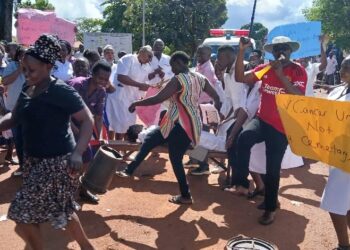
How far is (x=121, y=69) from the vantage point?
24.4 feet

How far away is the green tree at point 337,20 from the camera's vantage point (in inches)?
1268

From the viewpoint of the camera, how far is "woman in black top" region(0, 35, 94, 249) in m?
3.05

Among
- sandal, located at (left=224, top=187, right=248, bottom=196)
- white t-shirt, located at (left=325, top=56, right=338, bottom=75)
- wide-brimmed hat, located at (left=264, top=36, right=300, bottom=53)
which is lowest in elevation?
sandal, located at (left=224, top=187, right=248, bottom=196)

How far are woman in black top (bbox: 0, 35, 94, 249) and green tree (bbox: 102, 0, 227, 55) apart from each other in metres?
26.6

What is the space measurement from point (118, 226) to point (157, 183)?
1659 mm

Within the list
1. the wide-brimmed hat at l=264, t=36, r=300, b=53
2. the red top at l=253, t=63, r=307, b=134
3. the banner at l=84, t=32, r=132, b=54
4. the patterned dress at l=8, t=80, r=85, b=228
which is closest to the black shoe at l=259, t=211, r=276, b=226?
the red top at l=253, t=63, r=307, b=134

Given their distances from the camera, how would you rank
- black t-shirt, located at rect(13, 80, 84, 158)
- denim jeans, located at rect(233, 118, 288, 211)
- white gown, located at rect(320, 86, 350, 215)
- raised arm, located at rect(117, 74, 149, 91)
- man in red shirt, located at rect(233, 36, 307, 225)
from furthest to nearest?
raised arm, located at rect(117, 74, 149, 91) < denim jeans, located at rect(233, 118, 288, 211) < man in red shirt, located at rect(233, 36, 307, 225) < white gown, located at rect(320, 86, 350, 215) < black t-shirt, located at rect(13, 80, 84, 158)

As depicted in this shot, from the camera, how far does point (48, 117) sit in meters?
A: 3.07

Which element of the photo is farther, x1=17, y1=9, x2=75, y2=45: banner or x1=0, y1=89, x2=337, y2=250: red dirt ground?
x1=17, y1=9, x2=75, y2=45: banner

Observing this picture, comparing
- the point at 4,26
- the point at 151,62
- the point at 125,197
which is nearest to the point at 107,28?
the point at 4,26

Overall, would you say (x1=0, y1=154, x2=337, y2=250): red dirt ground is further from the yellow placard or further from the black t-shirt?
the black t-shirt

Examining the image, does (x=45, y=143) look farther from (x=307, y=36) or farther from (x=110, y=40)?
(x=110, y=40)

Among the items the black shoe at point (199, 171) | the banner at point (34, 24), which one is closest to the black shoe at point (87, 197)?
the black shoe at point (199, 171)

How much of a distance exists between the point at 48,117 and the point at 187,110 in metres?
2.21
